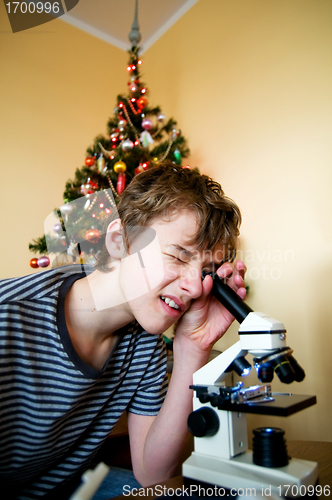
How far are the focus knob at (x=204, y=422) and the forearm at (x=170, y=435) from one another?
0.63 ft

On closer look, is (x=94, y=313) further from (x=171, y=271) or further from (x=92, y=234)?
(x=92, y=234)

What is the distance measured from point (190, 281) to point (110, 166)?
4.47 feet

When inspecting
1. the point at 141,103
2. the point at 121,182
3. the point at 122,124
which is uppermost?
the point at 141,103

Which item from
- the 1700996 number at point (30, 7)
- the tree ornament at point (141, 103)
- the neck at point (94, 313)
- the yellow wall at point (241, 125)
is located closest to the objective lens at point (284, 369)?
the neck at point (94, 313)

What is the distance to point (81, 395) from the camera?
32.0 inches

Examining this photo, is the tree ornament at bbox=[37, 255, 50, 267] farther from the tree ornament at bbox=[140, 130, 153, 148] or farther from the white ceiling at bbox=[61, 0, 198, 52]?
the white ceiling at bbox=[61, 0, 198, 52]

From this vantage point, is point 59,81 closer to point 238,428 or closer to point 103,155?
point 103,155

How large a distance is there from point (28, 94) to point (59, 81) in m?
0.31

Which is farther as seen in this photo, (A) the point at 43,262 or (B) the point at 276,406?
(A) the point at 43,262

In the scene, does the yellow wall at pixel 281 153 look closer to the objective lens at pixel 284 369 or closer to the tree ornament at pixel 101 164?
the tree ornament at pixel 101 164

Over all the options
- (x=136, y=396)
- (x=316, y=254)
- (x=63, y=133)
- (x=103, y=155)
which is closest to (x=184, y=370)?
(x=136, y=396)

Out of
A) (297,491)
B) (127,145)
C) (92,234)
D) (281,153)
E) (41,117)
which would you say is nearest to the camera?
(297,491)

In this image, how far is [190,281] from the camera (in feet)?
2.74

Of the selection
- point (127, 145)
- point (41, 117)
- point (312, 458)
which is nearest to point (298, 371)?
point (312, 458)
